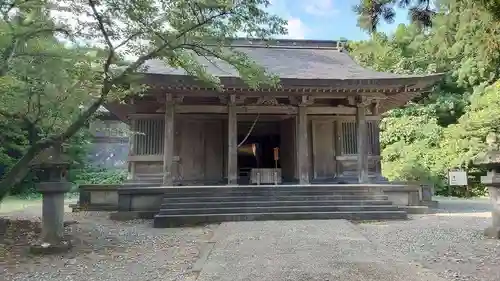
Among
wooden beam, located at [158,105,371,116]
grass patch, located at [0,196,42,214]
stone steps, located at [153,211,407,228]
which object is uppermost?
wooden beam, located at [158,105,371,116]

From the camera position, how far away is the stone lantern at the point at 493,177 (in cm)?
649

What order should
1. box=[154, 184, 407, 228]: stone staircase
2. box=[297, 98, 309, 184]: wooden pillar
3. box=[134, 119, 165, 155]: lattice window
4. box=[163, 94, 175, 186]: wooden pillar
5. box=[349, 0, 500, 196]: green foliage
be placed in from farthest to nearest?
box=[349, 0, 500, 196]: green foliage, box=[134, 119, 165, 155]: lattice window, box=[297, 98, 309, 184]: wooden pillar, box=[163, 94, 175, 186]: wooden pillar, box=[154, 184, 407, 228]: stone staircase

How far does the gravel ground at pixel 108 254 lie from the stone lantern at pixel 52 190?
34cm

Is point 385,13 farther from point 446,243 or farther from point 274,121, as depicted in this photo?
point 274,121

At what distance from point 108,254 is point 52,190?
4.75ft

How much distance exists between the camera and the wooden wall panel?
39.3ft

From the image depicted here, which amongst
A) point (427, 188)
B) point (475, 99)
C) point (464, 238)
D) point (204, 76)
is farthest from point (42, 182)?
point (475, 99)

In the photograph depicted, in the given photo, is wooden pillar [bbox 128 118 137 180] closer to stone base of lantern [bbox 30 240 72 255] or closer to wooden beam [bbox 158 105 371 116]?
wooden beam [bbox 158 105 371 116]

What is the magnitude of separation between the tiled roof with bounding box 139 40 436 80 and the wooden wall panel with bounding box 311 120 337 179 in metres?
1.66

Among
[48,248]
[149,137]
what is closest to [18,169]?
[48,248]

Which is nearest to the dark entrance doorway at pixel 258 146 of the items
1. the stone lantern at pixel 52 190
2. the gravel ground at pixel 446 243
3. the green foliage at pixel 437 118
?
the green foliage at pixel 437 118

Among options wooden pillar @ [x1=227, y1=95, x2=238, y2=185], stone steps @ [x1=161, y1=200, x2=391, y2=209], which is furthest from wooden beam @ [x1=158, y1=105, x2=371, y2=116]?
stone steps @ [x1=161, y1=200, x2=391, y2=209]

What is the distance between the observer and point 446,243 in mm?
5988

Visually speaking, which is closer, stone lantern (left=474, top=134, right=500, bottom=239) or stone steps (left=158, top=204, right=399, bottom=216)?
stone lantern (left=474, top=134, right=500, bottom=239)
